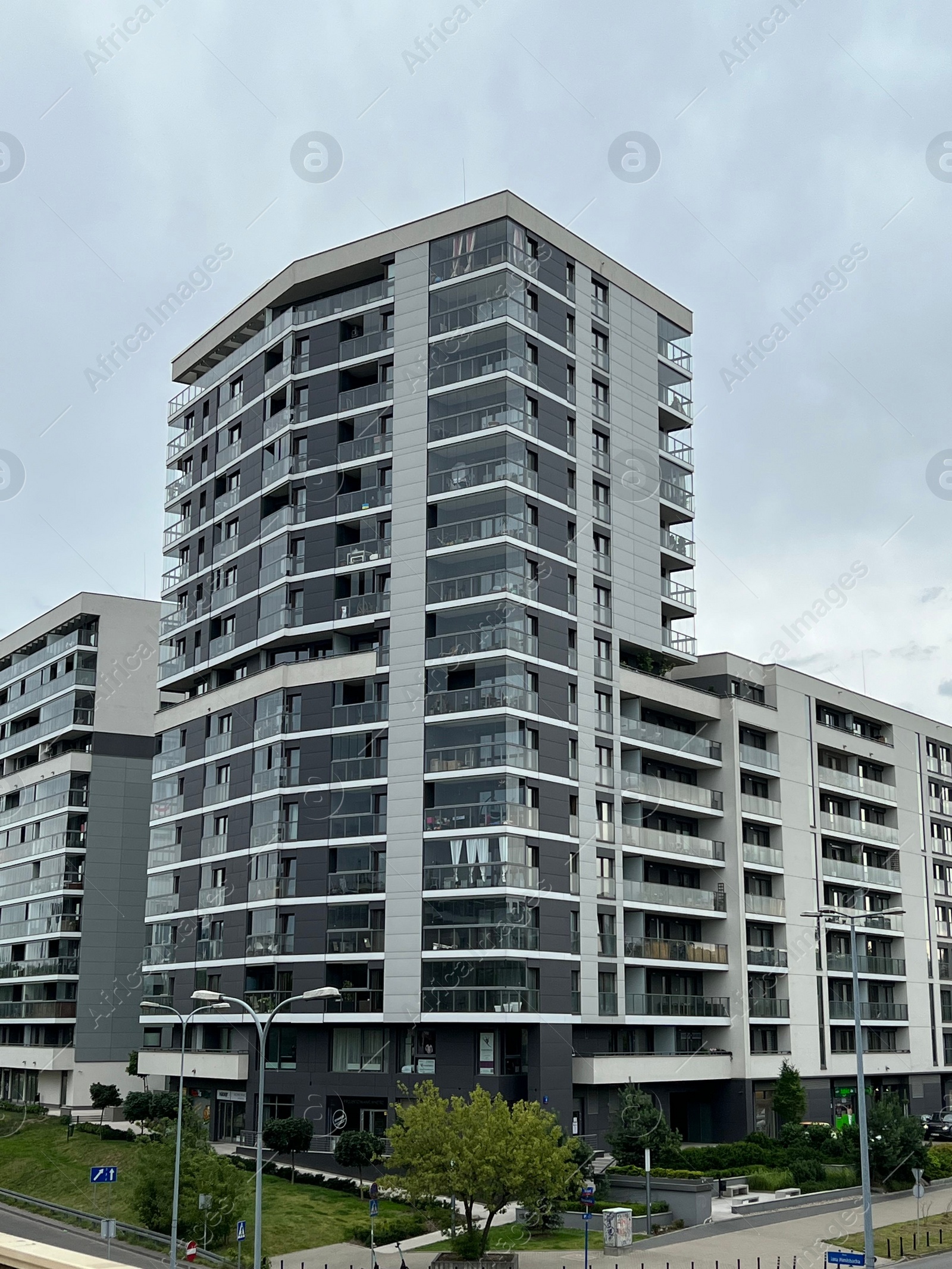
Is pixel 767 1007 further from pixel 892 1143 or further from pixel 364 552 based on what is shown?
pixel 364 552

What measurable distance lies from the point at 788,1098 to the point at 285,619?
3651 centimetres

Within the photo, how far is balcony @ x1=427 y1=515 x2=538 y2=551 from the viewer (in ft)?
209

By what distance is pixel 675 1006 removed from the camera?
67.8m

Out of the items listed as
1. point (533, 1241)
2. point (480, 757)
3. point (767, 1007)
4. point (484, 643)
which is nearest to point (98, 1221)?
point (533, 1241)

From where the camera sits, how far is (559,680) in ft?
214

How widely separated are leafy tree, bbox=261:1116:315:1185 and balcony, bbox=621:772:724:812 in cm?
2222

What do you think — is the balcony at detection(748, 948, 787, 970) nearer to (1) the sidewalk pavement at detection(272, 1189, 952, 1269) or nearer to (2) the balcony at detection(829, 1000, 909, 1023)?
(2) the balcony at detection(829, 1000, 909, 1023)

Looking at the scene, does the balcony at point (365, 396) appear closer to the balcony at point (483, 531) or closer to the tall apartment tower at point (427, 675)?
the tall apartment tower at point (427, 675)

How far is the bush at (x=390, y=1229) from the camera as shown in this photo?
4659cm

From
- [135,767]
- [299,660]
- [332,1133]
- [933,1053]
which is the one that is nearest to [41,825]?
[135,767]

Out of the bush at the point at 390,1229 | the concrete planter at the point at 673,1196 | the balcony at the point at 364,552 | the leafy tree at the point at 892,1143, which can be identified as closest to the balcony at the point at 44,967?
the balcony at the point at 364,552

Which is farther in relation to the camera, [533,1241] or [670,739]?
[670,739]

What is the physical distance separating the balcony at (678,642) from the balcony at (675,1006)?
734 inches

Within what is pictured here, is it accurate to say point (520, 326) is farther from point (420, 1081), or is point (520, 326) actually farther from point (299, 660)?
point (420, 1081)
